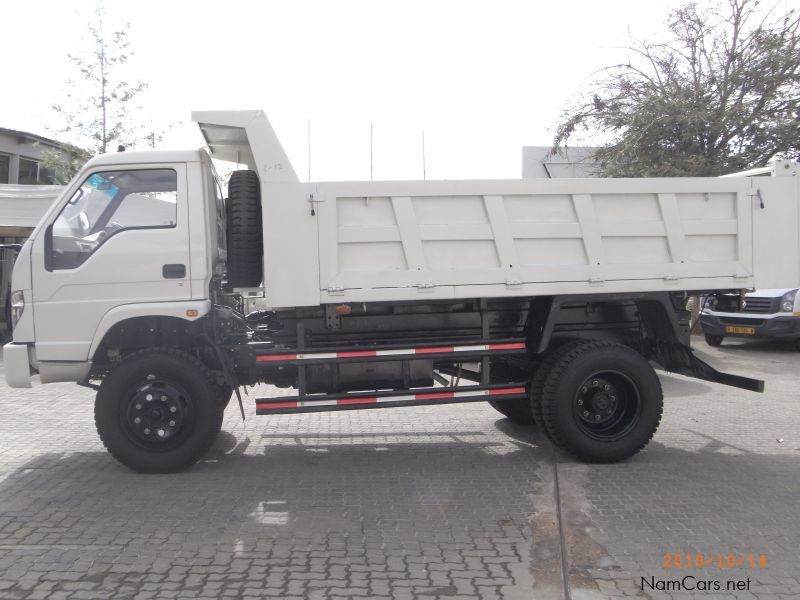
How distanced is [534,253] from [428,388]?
143 cm

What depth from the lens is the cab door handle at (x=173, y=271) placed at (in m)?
5.46

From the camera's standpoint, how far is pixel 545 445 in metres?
6.55

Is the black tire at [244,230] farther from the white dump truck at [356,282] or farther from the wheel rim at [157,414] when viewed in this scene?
the wheel rim at [157,414]

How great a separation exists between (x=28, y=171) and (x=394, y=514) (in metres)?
21.6

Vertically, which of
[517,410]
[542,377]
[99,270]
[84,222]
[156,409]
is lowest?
[517,410]

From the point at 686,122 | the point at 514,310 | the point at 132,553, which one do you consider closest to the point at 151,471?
the point at 132,553

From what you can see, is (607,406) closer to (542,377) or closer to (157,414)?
(542,377)

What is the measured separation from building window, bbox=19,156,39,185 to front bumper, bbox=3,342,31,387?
61.7 feet

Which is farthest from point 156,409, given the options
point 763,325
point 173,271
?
point 763,325

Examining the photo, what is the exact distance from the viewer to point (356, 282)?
5457 millimetres

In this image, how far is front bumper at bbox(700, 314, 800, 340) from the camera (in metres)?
12.6

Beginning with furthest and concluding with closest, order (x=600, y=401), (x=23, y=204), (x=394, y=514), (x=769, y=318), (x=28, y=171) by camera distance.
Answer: (x=28, y=171) < (x=23, y=204) < (x=769, y=318) < (x=600, y=401) < (x=394, y=514)

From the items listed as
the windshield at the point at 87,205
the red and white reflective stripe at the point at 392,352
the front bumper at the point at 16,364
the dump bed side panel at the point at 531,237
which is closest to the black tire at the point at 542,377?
the red and white reflective stripe at the point at 392,352

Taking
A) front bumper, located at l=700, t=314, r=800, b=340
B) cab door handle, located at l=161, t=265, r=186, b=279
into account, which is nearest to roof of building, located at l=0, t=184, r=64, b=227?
cab door handle, located at l=161, t=265, r=186, b=279
